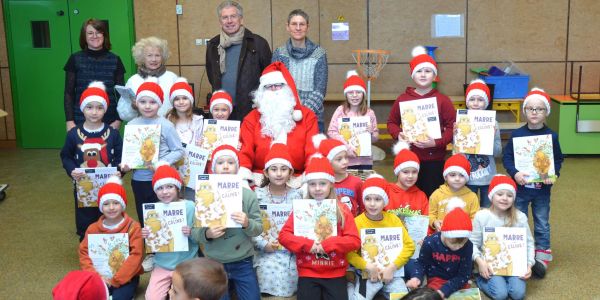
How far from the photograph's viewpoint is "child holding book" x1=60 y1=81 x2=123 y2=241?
14.5ft

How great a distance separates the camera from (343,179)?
4.28 m

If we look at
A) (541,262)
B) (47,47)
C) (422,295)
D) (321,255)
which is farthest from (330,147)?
(47,47)

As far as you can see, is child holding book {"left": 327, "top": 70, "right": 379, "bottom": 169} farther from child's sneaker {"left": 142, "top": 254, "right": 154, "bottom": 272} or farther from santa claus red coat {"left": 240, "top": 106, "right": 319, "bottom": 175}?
child's sneaker {"left": 142, "top": 254, "right": 154, "bottom": 272}

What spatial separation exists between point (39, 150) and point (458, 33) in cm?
628

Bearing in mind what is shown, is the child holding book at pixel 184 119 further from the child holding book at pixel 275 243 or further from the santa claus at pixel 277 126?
the child holding book at pixel 275 243

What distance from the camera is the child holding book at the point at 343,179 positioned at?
4211 mm

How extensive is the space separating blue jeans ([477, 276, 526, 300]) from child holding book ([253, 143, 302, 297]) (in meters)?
1.24

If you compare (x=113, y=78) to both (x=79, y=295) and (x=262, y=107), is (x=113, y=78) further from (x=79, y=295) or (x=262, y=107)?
(x=79, y=295)

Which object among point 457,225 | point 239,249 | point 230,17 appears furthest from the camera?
point 230,17

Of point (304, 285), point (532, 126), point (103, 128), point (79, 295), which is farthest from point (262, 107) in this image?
point (79, 295)

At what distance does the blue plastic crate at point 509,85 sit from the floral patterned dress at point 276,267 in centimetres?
491

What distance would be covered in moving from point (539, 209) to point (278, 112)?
1969 mm

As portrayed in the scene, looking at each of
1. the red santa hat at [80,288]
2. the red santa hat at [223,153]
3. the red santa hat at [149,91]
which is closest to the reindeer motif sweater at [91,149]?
the red santa hat at [149,91]

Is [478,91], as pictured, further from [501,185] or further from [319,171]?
[319,171]
